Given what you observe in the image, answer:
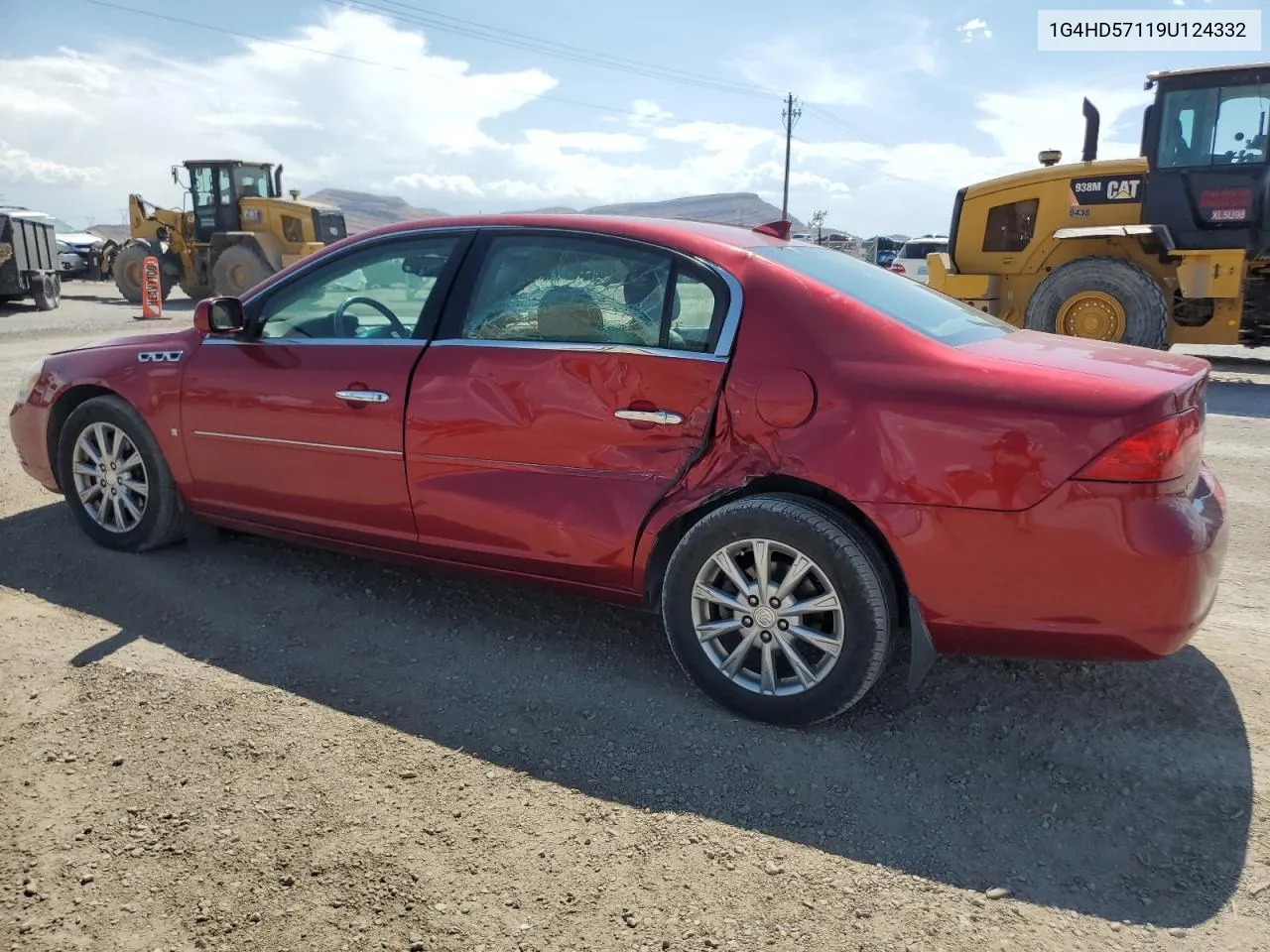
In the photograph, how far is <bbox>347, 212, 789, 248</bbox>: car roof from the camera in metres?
3.25

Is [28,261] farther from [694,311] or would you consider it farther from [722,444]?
[722,444]

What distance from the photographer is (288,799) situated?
8.28ft

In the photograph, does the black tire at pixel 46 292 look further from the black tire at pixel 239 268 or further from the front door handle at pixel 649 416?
the front door handle at pixel 649 416

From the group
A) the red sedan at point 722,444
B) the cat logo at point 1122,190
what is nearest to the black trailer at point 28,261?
the red sedan at point 722,444

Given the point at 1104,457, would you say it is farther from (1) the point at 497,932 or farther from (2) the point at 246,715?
(2) the point at 246,715

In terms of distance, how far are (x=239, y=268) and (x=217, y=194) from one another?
6.18 feet

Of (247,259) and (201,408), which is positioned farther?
(247,259)

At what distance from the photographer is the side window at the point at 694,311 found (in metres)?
3.02

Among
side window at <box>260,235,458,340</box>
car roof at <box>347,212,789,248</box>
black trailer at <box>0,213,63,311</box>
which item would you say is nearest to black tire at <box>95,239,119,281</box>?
black trailer at <box>0,213,63,311</box>

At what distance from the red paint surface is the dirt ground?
1.22ft

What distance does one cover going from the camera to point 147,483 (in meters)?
4.17

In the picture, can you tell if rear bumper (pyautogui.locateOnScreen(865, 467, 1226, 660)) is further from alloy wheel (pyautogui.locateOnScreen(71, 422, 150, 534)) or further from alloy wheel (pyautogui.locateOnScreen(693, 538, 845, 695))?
alloy wheel (pyautogui.locateOnScreen(71, 422, 150, 534))

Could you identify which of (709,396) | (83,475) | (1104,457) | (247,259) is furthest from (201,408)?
(247,259)

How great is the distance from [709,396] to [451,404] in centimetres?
96
